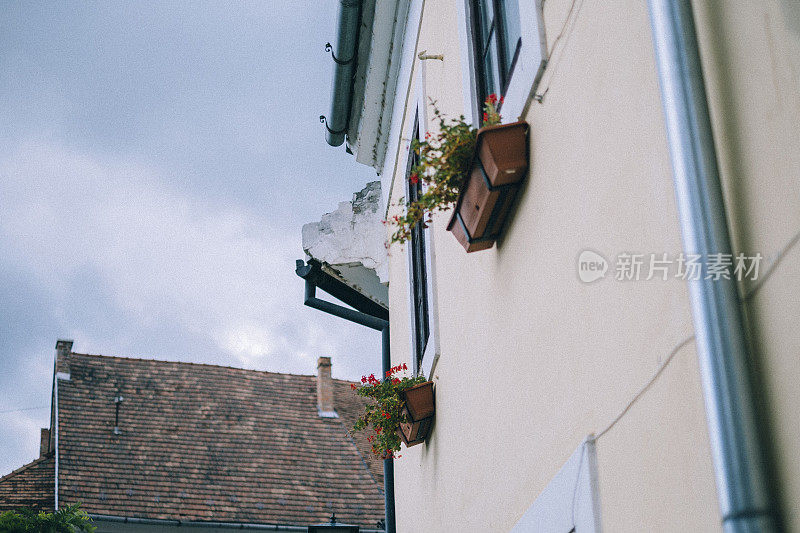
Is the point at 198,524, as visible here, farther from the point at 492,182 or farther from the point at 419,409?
the point at 492,182

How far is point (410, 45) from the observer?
669cm

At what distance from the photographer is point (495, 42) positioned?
3.88 metres

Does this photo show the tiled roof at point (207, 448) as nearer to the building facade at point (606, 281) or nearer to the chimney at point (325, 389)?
the chimney at point (325, 389)

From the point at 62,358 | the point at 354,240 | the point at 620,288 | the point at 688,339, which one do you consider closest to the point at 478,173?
the point at 620,288

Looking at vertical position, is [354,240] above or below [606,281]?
above

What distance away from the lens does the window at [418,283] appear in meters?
6.23

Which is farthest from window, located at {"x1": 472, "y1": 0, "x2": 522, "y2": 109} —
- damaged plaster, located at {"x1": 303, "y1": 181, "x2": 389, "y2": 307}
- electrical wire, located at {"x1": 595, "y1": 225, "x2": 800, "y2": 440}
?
damaged plaster, located at {"x1": 303, "y1": 181, "x2": 389, "y2": 307}

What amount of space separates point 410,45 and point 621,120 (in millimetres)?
4416

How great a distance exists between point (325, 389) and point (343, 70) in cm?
1391

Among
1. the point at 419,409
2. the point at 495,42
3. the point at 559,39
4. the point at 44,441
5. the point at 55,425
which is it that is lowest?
the point at 419,409

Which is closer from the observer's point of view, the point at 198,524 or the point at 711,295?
the point at 711,295

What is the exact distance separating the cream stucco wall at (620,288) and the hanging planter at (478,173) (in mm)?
66

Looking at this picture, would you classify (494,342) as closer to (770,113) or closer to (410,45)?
(770,113)

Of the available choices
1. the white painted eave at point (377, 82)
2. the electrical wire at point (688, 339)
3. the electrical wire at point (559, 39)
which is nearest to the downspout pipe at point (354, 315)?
the white painted eave at point (377, 82)
